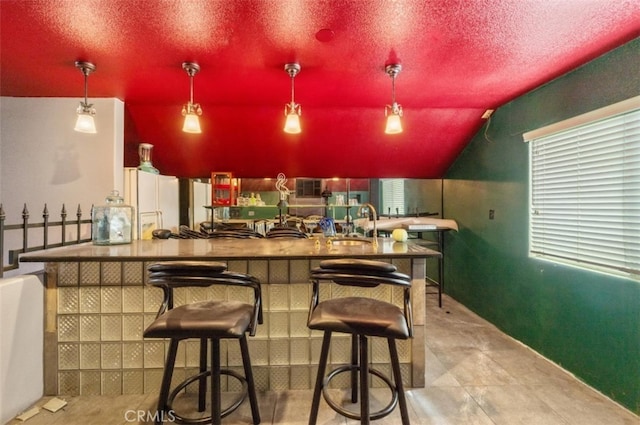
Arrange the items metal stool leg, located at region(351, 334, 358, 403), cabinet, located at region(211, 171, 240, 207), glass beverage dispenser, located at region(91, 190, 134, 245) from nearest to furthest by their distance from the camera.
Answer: metal stool leg, located at region(351, 334, 358, 403) → glass beverage dispenser, located at region(91, 190, 134, 245) → cabinet, located at region(211, 171, 240, 207)

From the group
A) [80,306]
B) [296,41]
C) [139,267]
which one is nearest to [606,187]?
[296,41]

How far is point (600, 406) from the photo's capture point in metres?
1.85

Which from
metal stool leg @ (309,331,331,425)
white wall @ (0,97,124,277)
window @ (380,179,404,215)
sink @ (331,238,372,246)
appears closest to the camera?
metal stool leg @ (309,331,331,425)

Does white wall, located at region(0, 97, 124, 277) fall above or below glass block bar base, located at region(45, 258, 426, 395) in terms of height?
above

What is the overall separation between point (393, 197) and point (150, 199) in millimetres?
4502

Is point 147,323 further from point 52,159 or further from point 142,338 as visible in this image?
point 52,159

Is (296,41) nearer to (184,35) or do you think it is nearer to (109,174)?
(184,35)

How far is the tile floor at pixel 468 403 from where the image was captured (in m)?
1.72

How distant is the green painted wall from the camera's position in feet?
6.16

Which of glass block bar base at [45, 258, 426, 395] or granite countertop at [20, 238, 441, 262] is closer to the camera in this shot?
granite countertop at [20, 238, 441, 262]

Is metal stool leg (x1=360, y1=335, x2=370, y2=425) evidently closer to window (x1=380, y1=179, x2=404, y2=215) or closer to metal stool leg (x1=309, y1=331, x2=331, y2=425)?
metal stool leg (x1=309, y1=331, x2=331, y2=425)

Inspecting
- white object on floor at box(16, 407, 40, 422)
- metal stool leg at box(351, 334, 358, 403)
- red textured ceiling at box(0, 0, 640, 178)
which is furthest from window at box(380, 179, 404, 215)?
white object on floor at box(16, 407, 40, 422)

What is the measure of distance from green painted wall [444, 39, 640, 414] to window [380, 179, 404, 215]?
6.05ft

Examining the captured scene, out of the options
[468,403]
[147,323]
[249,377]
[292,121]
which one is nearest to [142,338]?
[147,323]
